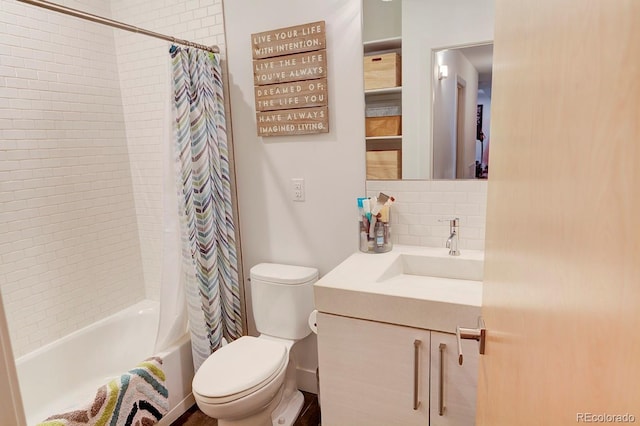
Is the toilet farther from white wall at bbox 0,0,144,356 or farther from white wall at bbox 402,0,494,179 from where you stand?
white wall at bbox 0,0,144,356

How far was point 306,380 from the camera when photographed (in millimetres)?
2223

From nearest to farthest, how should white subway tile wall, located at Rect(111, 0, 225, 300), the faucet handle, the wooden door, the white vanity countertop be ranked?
the wooden door → the white vanity countertop → the faucet handle → white subway tile wall, located at Rect(111, 0, 225, 300)

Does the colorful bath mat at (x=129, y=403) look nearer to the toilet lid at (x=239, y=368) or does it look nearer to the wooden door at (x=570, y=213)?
the toilet lid at (x=239, y=368)

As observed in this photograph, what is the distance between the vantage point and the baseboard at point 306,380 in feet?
7.23

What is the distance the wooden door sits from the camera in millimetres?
283

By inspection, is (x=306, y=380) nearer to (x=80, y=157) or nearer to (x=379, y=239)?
(x=379, y=239)

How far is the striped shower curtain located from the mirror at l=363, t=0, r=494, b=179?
2.69 ft

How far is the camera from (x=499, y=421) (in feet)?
2.21

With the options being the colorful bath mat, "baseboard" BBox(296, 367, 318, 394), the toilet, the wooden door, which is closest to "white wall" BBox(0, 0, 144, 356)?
the colorful bath mat

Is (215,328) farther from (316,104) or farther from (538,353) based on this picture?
(538,353)

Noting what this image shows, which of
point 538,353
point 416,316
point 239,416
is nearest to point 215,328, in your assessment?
point 239,416

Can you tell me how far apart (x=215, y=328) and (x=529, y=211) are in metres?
1.86

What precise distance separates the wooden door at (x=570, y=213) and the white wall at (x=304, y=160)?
1236mm

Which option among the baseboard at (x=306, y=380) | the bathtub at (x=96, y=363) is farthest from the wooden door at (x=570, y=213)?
the bathtub at (x=96, y=363)
